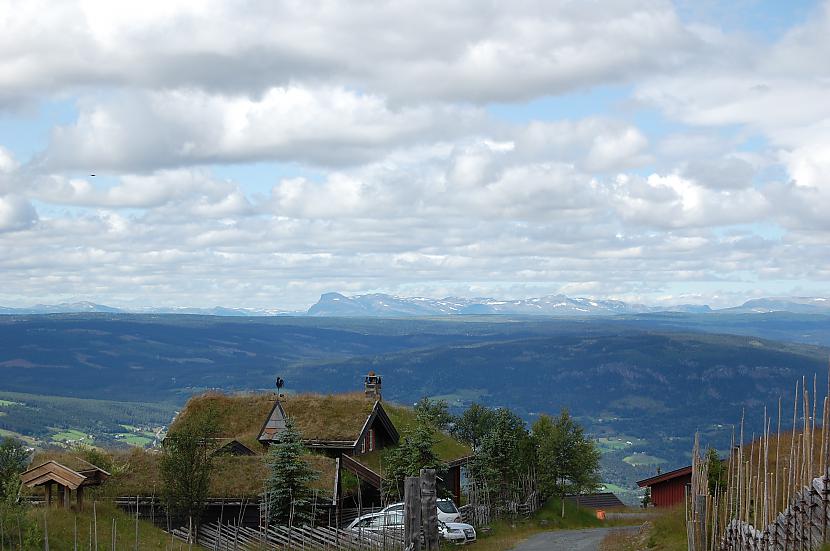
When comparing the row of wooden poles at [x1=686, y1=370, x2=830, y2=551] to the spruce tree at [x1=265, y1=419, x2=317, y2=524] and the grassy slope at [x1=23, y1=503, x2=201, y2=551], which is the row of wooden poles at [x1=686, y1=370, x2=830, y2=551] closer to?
the spruce tree at [x1=265, y1=419, x2=317, y2=524]

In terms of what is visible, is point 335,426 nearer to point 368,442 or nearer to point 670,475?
point 368,442

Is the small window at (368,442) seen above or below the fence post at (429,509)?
below

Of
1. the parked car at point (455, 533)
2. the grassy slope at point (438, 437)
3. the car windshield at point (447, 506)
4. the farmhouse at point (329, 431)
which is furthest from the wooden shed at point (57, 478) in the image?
the grassy slope at point (438, 437)

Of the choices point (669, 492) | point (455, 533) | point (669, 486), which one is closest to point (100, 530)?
point (455, 533)

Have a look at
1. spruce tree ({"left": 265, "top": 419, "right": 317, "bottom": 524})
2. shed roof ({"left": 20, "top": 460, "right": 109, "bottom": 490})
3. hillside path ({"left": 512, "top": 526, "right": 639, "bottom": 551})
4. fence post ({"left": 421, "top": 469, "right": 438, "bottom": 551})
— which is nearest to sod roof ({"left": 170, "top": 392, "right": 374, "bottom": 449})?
hillside path ({"left": 512, "top": 526, "right": 639, "bottom": 551})

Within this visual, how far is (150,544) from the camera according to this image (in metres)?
34.2

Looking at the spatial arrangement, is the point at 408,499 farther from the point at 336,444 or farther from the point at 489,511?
the point at 489,511

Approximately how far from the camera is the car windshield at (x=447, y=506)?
4447 centimetres

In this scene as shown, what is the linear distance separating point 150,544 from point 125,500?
7955 millimetres

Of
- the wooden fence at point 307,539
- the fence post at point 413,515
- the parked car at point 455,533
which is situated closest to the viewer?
the fence post at point 413,515

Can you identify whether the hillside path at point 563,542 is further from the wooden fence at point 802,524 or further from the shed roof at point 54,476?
the wooden fence at point 802,524

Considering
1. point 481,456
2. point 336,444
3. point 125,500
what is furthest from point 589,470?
point 125,500

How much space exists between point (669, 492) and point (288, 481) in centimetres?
4431

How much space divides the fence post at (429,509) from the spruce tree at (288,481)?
12.5 meters
